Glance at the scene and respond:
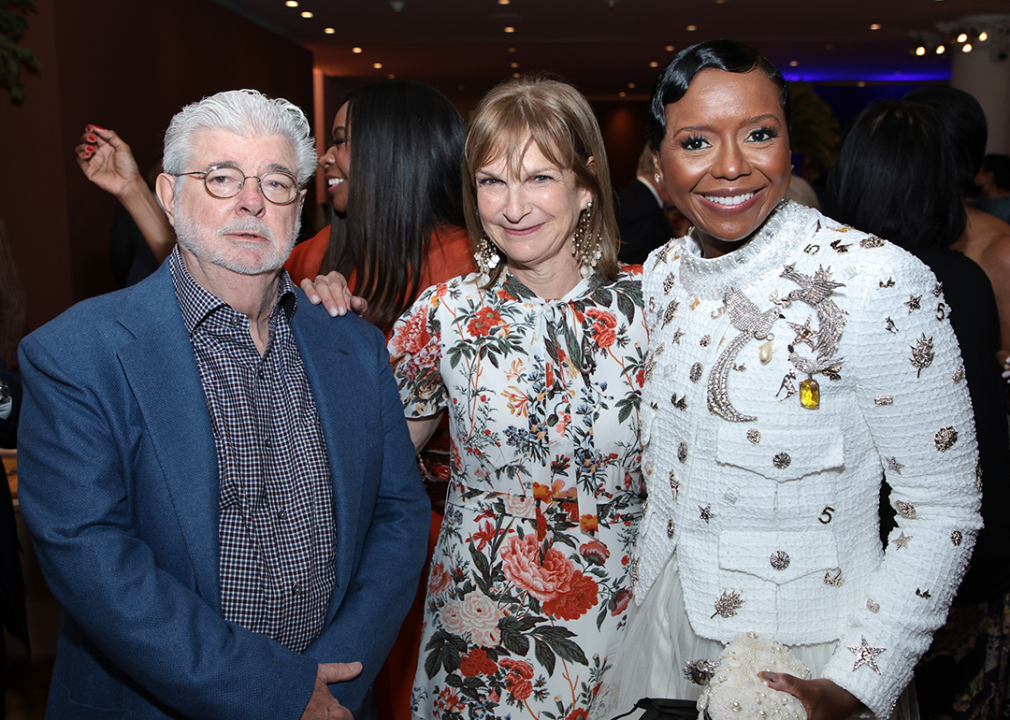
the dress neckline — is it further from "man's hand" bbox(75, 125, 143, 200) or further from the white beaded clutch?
"man's hand" bbox(75, 125, 143, 200)

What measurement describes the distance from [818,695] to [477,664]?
0.78 m

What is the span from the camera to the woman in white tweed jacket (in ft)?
3.76

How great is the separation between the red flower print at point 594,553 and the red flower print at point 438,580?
0.99ft

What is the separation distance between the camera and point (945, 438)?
115 centimetres

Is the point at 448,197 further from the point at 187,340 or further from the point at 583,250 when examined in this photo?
the point at 187,340

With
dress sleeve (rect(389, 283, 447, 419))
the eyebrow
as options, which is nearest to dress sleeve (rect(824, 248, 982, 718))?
the eyebrow

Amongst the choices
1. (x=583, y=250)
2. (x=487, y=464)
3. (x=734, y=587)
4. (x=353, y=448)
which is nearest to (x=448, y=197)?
(x=583, y=250)

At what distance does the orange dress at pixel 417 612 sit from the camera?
205 centimetres

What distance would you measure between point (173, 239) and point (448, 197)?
938 millimetres

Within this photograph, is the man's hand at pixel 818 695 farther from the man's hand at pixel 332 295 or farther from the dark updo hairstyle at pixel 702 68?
the man's hand at pixel 332 295

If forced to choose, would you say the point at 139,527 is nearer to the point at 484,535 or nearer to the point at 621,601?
the point at 484,535

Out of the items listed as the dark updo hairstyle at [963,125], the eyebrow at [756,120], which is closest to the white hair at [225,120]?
the eyebrow at [756,120]

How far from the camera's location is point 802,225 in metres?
1.26

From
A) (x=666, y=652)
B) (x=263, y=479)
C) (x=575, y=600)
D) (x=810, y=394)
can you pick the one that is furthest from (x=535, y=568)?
(x=810, y=394)
